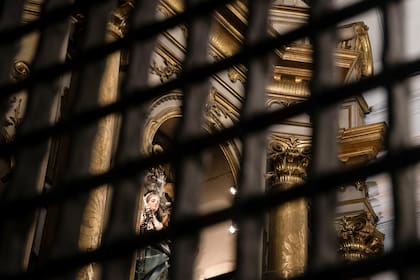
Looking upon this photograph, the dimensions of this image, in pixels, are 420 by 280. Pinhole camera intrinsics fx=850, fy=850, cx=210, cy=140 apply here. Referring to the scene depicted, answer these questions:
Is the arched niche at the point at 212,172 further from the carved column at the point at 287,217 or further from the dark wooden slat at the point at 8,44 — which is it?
the dark wooden slat at the point at 8,44

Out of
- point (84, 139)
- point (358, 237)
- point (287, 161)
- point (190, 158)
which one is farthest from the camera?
point (358, 237)

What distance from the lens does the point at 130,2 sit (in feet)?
17.3

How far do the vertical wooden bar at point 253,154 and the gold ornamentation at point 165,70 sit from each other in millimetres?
4945

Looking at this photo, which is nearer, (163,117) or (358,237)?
(163,117)

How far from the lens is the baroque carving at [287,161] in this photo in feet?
23.4

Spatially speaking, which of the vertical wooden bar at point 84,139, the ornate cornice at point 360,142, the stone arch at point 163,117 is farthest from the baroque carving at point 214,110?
the vertical wooden bar at point 84,139

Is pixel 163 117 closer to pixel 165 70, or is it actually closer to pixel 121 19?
pixel 165 70

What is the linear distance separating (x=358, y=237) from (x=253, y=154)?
7.13 metres

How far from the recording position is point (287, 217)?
7.00m

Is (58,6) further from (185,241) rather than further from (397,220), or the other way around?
(397,220)

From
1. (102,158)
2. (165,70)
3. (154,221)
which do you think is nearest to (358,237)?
(154,221)

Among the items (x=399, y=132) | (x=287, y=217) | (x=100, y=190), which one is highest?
(x=287, y=217)

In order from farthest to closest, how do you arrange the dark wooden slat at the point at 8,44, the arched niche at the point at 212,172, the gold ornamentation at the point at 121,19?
the arched niche at the point at 212,172 → the gold ornamentation at the point at 121,19 → the dark wooden slat at the point at 8,44

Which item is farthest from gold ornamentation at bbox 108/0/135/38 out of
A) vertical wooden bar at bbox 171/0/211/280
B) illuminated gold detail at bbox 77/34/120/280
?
vertical wooden bar at bbox 171/0/211/280
